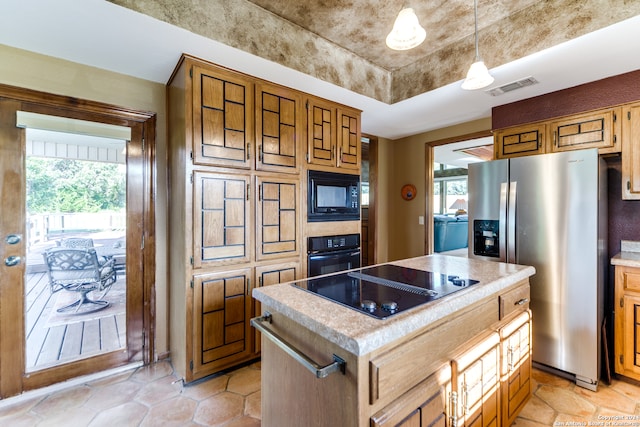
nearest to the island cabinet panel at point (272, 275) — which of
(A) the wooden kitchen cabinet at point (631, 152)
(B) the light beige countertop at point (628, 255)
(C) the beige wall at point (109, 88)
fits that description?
(C) the beige wall at point (109, 88)

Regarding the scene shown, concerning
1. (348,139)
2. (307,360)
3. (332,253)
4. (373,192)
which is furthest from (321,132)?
(307,360)

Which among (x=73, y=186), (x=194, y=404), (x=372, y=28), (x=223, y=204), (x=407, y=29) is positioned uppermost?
(x=372, y=28)

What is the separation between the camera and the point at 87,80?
2268mm

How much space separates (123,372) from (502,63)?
3.85 metres

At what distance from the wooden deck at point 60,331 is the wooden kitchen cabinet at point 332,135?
204 centimetres

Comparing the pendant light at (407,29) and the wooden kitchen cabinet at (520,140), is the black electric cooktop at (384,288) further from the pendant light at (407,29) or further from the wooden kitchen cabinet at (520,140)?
the wooden kitchen cabinet at (520,140)

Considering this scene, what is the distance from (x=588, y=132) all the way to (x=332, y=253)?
243 centimetres

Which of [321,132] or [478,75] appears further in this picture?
[321,132]

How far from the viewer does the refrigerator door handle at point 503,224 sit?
98.2 inches

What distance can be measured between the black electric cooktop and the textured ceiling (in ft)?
5.60

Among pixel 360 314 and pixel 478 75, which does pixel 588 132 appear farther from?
pixel 360 314

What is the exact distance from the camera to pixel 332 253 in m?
2.95

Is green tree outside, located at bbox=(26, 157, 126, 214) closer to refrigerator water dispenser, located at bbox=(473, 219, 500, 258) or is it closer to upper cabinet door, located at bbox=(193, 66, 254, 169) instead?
upper cabinet door, located at bbox=(193, 66, 254, 169)

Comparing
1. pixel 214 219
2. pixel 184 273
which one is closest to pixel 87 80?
pixel 214 219
